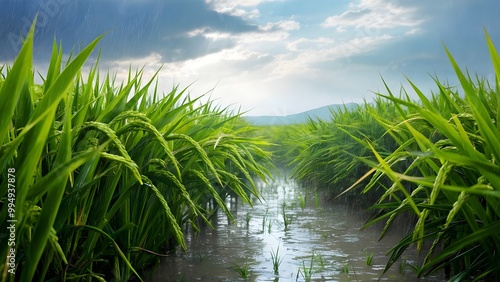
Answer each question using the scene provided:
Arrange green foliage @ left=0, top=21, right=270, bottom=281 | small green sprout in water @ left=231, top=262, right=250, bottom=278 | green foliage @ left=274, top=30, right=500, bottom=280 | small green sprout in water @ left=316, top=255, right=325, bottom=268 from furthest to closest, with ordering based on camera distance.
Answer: small green sprout in water @ left=316, top=255, right=325, bottom=268 → small green sprout in water @ left=231, top=262, right=250, bottom=278 → green foliage @ left=274, top=30, right=500, bottom=280 → green foliage @ left=0, top=21, right=270, bottom=281

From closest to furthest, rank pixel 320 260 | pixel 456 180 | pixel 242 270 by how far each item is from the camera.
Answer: pixel 456 180, pixel 242 270, pixel 320 260

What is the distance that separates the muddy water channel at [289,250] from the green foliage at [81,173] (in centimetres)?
27

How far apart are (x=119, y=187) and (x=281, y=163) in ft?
24.0

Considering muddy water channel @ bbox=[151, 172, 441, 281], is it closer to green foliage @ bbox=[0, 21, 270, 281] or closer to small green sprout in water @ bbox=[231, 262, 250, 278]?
small green sprout in water @ bbox=[231, 262, 250, 278]

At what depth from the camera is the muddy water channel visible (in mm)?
2592

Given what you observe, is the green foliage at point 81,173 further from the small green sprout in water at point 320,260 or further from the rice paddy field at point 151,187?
the small green sprout in water at point 320,260

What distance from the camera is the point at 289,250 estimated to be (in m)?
3.14

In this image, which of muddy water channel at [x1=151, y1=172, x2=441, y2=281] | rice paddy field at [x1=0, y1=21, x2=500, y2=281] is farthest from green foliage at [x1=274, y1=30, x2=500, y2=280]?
muddy water channel at [x1=151, y1=172, x2=441, y2=281]

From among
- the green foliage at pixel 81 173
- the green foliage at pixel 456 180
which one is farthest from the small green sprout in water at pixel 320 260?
the green foliage at pixel 81 173

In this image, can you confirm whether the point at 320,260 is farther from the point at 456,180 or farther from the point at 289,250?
the point at 456,180

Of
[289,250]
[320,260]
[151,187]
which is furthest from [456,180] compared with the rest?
[289,250]

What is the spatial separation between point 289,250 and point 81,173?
187 cm

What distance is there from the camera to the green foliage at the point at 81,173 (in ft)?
3.86

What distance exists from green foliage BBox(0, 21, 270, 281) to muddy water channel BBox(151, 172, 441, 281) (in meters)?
0.27
